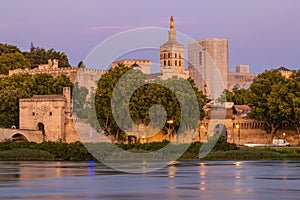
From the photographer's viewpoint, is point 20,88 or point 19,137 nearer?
point 19,137

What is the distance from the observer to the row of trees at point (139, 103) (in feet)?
292

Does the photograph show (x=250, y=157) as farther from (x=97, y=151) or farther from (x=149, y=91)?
(x=149, y=91)

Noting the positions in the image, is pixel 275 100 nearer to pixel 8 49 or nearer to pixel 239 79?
pixel 8 49

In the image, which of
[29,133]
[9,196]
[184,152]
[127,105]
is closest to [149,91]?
[127,105]

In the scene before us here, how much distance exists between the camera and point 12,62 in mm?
138875

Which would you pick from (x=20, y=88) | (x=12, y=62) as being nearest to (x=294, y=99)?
(x=20, y=88)

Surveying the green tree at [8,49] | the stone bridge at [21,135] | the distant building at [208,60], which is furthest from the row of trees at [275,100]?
the green tree at [8,49]

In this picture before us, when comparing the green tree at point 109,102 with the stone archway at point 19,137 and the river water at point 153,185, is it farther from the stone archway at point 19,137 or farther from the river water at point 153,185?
the river water at point 153,185

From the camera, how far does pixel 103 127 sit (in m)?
91.4

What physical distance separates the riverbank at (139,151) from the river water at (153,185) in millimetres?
19895

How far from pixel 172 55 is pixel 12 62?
2759cm

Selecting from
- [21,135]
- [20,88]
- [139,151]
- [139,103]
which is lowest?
[139,151]

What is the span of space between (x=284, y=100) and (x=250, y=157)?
34.4m

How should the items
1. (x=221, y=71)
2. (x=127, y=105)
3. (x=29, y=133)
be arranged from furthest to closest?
(x=221, y=71), (x=29, y=133), (x=127, y=105)
